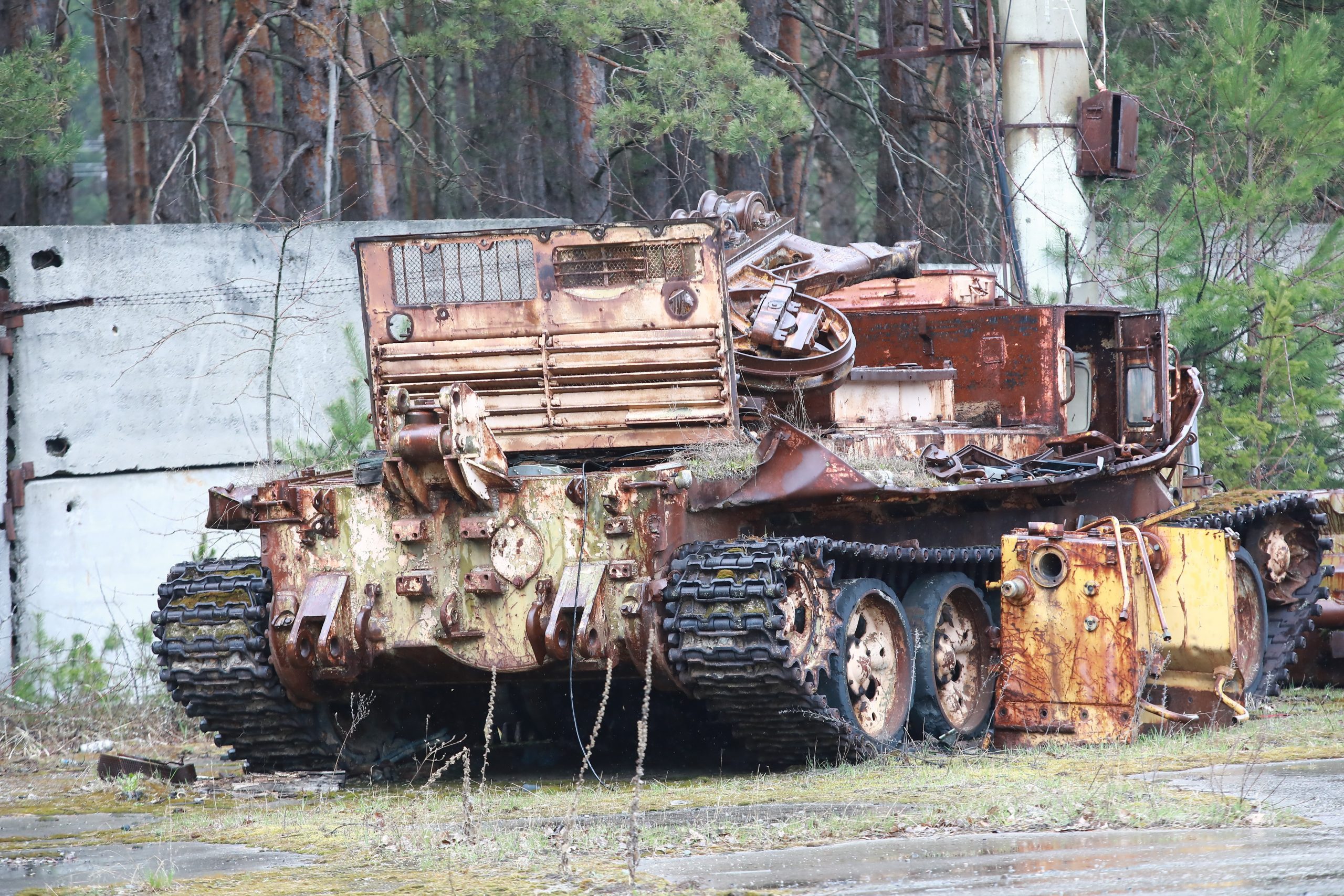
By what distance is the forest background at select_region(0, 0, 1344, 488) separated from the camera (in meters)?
15.5

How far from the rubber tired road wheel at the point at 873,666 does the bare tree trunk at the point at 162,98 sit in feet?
34.7

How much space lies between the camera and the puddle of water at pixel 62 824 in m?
7.84

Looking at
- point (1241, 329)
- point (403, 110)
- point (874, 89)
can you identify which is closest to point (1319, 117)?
point (1241, 329)

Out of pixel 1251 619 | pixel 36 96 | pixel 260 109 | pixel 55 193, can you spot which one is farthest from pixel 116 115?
pixel 1251 619

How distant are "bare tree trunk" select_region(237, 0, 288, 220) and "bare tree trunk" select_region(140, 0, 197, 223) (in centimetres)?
86

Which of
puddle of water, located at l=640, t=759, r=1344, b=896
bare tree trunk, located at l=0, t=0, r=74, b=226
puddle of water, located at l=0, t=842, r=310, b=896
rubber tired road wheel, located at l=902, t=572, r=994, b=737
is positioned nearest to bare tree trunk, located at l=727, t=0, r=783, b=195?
bare tree trunk, located at l=0, t=0, r=74, b=226

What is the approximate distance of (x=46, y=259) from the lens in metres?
12.9

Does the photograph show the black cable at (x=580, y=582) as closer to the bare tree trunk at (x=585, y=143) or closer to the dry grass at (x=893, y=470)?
the dry grass at (x=893, y=470)

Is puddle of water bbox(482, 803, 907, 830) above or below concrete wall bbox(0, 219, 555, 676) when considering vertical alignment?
below

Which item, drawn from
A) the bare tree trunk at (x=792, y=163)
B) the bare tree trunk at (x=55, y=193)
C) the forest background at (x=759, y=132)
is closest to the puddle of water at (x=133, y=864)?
the forest background at (x=759, y=132)

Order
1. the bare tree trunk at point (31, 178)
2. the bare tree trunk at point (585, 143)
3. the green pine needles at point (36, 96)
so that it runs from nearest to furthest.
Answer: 1. the green pine needles at point (36, 96)
2. the bare tree trunk at point (31, 178)
3. the bare tree trunk at point (585, 143)

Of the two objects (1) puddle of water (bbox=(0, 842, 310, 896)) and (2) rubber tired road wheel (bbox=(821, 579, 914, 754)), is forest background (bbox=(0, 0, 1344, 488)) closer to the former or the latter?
(2) rubber tired road wheel (bbox=(821, 579, 914, 754))

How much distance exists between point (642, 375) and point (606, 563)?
3.80 feet

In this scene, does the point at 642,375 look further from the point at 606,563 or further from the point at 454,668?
the point at 454,668
